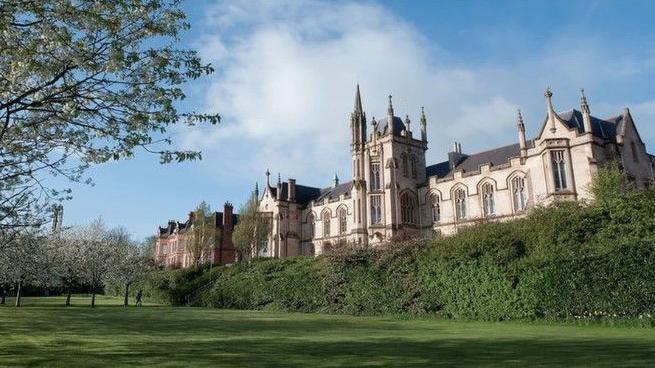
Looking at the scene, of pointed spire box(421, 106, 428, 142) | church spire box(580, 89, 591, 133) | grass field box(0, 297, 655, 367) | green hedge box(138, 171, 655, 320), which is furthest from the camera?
pointed spire box(421, 106, 428, 142)

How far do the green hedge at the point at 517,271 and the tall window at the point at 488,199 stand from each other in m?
22.9

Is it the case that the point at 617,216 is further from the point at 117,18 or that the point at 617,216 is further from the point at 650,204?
the point at 117,18

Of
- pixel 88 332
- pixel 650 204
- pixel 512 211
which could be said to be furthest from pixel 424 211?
pixel 88 332

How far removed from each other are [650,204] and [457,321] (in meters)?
8.93

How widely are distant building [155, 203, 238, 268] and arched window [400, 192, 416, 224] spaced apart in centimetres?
2378

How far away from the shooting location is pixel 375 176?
2244 inches

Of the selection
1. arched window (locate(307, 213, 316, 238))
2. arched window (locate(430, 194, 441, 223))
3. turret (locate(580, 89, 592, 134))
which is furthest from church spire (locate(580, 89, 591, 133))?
arched window (locate(307, 213, 316, 238))

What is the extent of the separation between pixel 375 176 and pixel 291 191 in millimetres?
17818

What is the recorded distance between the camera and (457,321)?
2105 cm

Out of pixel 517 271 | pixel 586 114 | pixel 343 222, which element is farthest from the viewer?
pixel 343 222

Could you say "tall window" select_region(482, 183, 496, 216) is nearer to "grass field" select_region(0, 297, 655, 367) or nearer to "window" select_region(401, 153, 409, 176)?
"window" select_region(401, 153, 409, 176)

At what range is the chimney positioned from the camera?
70375 millimetres

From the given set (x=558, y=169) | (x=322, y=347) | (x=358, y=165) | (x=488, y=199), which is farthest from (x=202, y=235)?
(x=322, y=347)

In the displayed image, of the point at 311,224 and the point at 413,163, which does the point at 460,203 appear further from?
the point at 311,224
